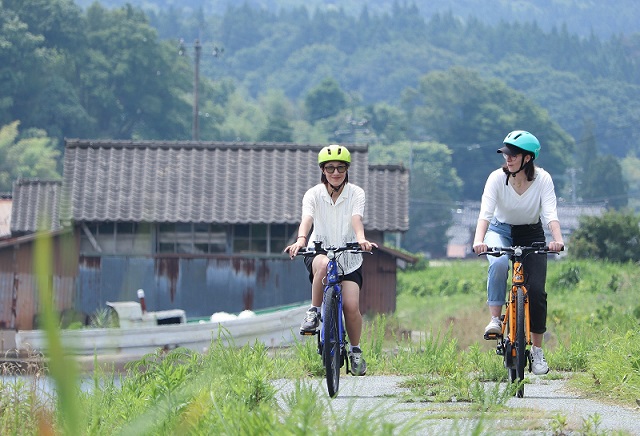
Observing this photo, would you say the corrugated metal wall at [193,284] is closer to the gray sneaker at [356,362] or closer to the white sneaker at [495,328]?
the gray sneaker at [356,362]

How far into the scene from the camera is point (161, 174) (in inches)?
1252

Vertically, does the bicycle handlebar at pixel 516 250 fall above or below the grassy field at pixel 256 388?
above

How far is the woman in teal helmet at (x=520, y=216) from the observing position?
29.2 ft

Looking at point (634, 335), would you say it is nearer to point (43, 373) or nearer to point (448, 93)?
point (43, 373)

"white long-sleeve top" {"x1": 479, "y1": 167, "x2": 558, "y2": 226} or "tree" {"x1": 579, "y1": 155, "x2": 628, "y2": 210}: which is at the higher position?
"tree" {"x1": 579, "y1": 155, "x2": 628, "y2": 210}

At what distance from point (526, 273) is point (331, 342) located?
4.58 ft

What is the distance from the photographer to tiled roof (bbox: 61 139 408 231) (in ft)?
101

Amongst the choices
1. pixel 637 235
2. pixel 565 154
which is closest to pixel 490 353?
pixel 637 235

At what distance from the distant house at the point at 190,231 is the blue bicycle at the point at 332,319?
2100 cm

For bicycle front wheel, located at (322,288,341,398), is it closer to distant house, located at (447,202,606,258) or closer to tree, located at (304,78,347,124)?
distant house, located at (447,202,606,258)

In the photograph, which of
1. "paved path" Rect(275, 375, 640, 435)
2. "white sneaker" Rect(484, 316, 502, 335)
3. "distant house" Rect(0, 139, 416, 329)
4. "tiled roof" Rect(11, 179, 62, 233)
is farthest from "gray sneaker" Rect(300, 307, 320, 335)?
"tiled roof" Rect(11, 179, 62, 233)

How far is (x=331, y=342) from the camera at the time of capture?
8664 mm

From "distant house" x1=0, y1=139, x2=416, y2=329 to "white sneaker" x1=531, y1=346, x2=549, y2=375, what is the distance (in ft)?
67.5

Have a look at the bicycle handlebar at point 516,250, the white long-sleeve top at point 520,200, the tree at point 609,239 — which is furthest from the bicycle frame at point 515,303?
the tree at point 609,239
